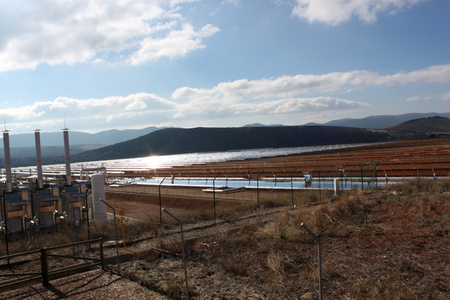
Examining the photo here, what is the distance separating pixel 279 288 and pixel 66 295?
186 inches

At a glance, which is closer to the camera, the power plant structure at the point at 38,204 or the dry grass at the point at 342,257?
the dry grass at the point at 342,257

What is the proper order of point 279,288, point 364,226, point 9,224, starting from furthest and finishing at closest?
point 9,224, point 364,226, point 279,288

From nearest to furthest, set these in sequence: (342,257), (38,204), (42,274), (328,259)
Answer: (42,274)
(328,259)
(342,257)
(38,204)

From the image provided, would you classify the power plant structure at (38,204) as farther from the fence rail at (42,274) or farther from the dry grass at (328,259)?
the fence rail at (42,274)

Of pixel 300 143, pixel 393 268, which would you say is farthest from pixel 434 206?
pixel 300 143

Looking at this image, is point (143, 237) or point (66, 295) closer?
point (66, 295)

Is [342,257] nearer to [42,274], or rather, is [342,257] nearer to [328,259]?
[328,259]

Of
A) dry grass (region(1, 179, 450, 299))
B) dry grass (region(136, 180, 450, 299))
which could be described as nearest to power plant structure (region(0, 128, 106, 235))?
dry grass (region(1, 179, 450, 299))

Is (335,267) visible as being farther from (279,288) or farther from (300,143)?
(300,143)

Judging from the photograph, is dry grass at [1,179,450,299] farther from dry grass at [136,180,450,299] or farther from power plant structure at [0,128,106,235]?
power plant structure at [0,128,106,235]

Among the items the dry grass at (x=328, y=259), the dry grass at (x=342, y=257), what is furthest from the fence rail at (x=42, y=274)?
the dry grass at (x=342, y=257)

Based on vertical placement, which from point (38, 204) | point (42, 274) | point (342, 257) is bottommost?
point (342, 257)

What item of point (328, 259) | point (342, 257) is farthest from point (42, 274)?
point (342, 257)

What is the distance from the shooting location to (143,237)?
13555mm
